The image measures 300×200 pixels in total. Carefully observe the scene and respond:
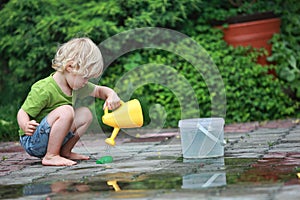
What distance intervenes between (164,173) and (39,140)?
1038mm

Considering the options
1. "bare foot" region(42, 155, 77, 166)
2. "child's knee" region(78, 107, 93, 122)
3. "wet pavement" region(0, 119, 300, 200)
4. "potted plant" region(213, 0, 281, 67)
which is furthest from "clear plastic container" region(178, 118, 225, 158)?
"potted plant" region(213, 0, 281, 67)

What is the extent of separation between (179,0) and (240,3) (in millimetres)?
882

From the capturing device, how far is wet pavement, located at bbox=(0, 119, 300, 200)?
2.96 meters

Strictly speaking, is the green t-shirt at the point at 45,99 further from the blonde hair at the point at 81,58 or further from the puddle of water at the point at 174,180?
the puddle of water at the point at 174,180

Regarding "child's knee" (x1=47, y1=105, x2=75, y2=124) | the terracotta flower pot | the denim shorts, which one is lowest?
the denim shorts

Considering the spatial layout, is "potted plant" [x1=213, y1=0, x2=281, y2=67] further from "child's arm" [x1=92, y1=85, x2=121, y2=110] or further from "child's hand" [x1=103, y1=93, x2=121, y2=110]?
Answer: "child's hand" [x1=103, y1=93, x2=121, y2=110]

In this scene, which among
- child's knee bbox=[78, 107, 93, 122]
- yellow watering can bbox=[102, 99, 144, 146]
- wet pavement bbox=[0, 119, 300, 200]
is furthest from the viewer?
child's knee bbox=[78, 107, 93, 122]

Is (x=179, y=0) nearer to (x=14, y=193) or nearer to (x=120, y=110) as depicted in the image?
(x=120, y=110)

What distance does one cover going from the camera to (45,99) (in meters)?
4.21

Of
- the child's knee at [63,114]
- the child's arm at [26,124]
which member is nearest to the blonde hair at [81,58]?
the child's knee at [63,114]

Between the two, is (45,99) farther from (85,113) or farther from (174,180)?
(174,180)

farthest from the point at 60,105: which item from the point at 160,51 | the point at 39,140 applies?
the point at 160,51

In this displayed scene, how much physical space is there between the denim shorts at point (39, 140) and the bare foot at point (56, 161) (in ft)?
0.24

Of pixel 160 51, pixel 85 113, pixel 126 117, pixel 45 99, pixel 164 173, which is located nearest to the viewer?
pixel 164 173
